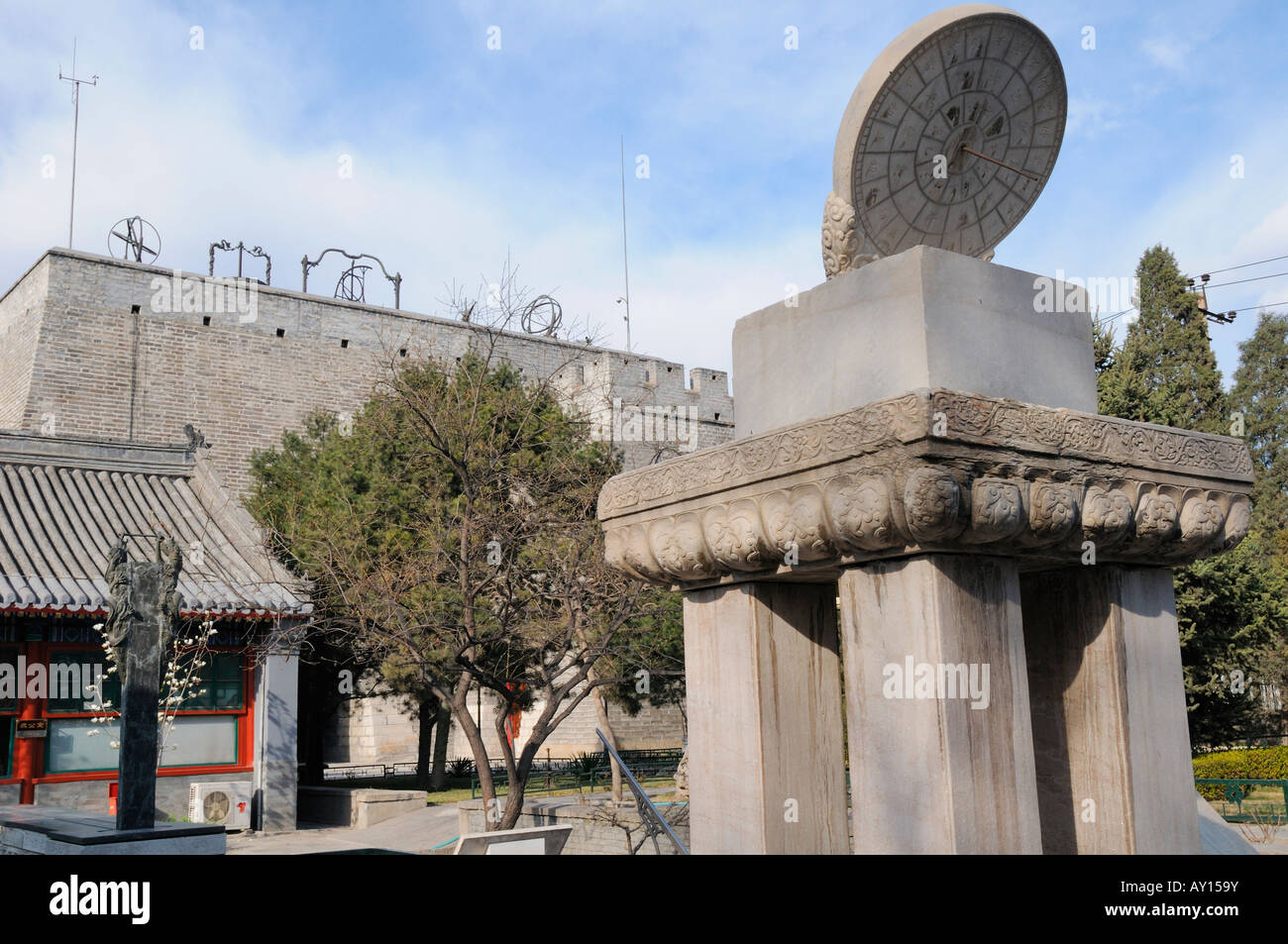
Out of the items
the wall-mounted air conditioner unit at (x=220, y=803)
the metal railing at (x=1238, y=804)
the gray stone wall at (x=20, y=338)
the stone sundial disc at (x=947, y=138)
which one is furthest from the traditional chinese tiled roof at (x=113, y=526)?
the stone sundial disc at (x=947, y=138)

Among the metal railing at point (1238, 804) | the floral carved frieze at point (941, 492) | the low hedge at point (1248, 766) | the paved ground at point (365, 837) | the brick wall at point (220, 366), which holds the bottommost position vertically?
the paved ground at point (365, 837)

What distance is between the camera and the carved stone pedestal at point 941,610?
3574mm

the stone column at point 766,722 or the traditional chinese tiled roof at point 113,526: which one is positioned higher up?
the traditional chinese tiled roof at point 113,526

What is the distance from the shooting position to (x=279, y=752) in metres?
20.3

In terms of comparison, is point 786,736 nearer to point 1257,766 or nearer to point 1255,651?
point 1257,766

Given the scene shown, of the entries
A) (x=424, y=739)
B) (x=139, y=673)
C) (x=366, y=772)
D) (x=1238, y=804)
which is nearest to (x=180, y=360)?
(x=424, y=739)

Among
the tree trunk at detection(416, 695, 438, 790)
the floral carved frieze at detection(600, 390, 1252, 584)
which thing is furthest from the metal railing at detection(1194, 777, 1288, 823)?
the tree trunk at detection(416, 695, 438, 790)

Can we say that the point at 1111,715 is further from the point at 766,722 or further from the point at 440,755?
the point at 440,755

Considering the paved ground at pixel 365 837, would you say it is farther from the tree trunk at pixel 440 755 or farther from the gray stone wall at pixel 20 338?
the gray stone wall at pixel 20 338

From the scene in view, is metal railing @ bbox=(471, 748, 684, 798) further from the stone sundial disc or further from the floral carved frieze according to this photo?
the stone sundial disc

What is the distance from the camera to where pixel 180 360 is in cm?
3381

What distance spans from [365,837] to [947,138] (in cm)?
1826

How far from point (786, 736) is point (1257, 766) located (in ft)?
67.9
